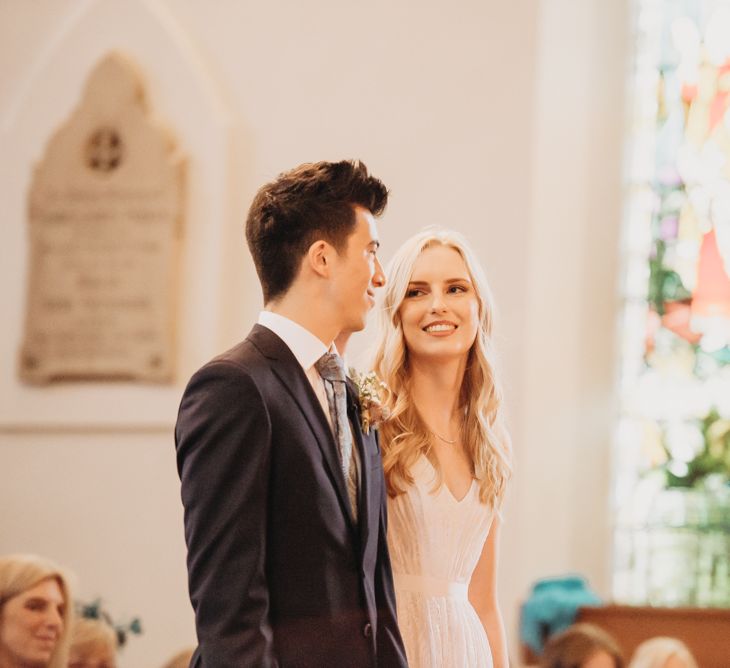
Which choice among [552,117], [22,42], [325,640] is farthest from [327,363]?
[22,42]

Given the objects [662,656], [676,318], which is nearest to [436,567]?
[662,656]

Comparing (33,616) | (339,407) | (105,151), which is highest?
(105,151)

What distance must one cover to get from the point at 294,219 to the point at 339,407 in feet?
1.45

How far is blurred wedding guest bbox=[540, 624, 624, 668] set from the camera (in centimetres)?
537

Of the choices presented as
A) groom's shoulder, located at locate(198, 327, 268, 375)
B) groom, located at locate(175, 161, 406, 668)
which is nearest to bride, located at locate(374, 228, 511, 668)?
groom, located at locate(175, 161, 406, 668)

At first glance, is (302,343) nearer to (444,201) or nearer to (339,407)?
(339,407)

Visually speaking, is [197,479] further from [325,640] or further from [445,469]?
[445,469]

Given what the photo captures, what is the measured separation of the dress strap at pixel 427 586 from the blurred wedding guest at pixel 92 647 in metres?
2.03

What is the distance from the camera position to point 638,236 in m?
7.87

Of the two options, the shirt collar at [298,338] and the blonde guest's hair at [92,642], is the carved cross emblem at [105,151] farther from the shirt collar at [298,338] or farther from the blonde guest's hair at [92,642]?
the shirt collar at [298,338]

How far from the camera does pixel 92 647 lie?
214 inches

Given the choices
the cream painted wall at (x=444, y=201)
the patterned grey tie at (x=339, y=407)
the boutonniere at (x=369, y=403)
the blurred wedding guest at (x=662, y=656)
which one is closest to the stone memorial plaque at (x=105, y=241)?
the cream painted wall at (x=444, y=201)

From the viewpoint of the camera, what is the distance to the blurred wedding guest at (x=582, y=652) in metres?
5.37

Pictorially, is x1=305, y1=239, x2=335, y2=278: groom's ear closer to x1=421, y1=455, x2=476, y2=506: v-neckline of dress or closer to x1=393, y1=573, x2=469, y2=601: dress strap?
x1=421, y1=455, x2=476, y2=506: v-neckline of dress
